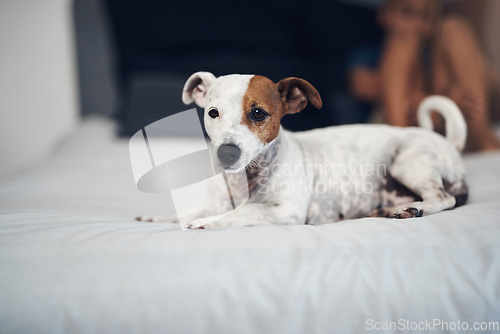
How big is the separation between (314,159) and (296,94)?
223 millimetres

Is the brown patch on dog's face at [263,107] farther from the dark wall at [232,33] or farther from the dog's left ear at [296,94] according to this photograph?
the dark wall at [232,33]

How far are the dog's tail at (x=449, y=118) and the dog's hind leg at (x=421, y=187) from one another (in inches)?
8.8

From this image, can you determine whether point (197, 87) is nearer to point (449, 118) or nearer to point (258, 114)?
point (258, 114)

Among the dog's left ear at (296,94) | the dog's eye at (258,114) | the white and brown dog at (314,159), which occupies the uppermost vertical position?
the dog's left ear at (296,94)

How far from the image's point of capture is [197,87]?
894 mm

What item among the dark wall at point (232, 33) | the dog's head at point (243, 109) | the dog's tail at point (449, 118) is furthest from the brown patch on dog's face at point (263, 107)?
the dark wall at point (232, 33)

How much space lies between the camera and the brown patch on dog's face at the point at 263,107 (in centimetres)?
80

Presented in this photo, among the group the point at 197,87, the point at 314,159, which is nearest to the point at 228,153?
the point at 197,87

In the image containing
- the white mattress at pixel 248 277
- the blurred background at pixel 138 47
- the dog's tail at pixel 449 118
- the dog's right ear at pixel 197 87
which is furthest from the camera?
the blurred background at pixel 138 47

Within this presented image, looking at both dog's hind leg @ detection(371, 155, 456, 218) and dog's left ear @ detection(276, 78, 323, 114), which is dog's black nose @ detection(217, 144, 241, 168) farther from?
dog's hind leg @ detection(371, 155, 456, 218)

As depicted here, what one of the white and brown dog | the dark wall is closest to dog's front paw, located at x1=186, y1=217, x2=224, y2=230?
the white and brown dog

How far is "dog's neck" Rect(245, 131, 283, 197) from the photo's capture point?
0.91m

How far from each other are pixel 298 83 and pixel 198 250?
436 mm

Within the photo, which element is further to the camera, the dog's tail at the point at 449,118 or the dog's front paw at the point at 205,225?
the dog's tail at the point at 449,118
